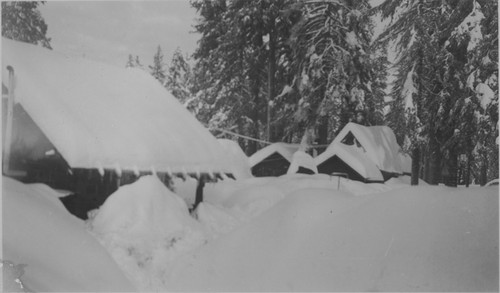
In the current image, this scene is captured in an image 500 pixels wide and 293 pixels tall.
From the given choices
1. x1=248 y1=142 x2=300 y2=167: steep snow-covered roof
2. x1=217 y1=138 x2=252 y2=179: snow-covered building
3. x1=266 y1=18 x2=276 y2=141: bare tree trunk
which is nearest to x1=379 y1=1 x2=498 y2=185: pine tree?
x1=266 y1=18 x2=276 y2=141: bare tree trunk

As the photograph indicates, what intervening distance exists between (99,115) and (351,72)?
693 centimetres

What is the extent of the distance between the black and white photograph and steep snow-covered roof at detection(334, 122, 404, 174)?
6cm

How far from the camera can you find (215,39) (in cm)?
836

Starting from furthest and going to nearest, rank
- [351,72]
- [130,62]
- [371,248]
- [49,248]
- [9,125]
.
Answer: [351,72], [130,62], [9,125], [49,248], [371,248]

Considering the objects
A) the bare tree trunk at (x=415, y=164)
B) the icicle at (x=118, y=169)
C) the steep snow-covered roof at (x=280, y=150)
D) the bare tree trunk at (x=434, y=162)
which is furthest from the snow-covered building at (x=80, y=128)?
the steep snow-covered roof at (x=280, y=150)

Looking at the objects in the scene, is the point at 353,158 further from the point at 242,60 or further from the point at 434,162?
the point at 242,60

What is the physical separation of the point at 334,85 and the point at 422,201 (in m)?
6.90

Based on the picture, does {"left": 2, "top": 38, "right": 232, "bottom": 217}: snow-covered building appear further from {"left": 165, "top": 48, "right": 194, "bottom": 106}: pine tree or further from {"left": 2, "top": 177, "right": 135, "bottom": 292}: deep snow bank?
{"left": 165, "top": 48, "right": 194, "bottom": 106}: pine tree

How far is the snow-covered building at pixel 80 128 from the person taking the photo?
5562mm

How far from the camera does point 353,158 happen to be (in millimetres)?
9812

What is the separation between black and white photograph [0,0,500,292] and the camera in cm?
419

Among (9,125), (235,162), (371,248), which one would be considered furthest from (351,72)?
(9,125)

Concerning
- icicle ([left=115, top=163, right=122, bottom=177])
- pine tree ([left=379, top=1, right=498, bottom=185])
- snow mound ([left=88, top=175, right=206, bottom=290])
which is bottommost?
snow mound ([left=88, top=175, right=206, bottom=290])

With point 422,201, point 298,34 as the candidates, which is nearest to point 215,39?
point 298,34
